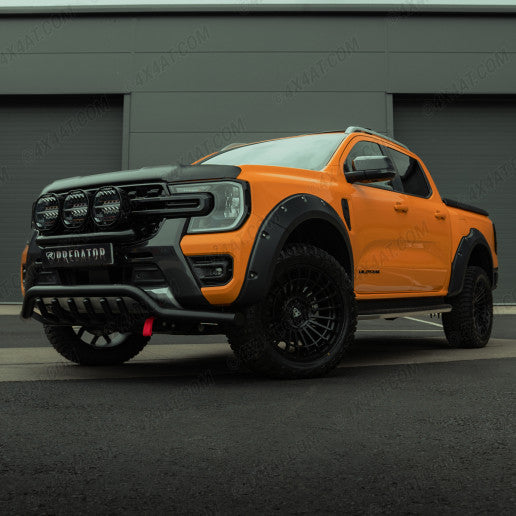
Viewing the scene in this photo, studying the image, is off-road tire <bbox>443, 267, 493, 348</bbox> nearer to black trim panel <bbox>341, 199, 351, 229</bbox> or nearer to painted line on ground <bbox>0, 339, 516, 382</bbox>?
painted line on ground <bbox>0, 339, 516, 382</bbox>

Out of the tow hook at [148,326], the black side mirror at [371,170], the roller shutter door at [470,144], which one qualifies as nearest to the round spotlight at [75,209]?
the tow hook at [148,326]

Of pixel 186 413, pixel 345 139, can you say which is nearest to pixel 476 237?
pixel 345 139

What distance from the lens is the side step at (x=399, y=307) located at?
4926mm

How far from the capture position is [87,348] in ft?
16.4

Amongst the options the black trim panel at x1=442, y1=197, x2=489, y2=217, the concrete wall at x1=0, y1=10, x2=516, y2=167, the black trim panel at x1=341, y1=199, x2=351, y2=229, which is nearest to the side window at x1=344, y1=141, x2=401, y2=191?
the black trim panel at x1=341, y1=199, x2=351, y2=229

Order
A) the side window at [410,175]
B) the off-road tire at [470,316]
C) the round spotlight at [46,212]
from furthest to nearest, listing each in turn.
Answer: the off-road tire at [470,316] < the side window at [410,175] < the round spotlight at [46,212]

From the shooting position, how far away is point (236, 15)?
16359 millimetres

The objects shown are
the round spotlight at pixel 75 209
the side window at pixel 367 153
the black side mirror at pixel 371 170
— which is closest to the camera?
the round spotlight at pixel 75 209

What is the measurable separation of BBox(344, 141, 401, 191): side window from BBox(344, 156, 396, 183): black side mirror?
193mm

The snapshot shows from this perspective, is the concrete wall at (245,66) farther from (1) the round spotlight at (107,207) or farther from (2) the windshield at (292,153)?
(1) the round spotlight at (107,207)

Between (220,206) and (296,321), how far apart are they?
868 mm

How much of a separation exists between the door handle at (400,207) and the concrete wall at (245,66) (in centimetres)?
1101

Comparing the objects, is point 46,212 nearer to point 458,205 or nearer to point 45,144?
point 458,205

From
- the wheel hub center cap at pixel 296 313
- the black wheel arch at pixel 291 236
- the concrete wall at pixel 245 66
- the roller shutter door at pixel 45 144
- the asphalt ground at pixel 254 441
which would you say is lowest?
the asphalt ground at pixel 254 441
